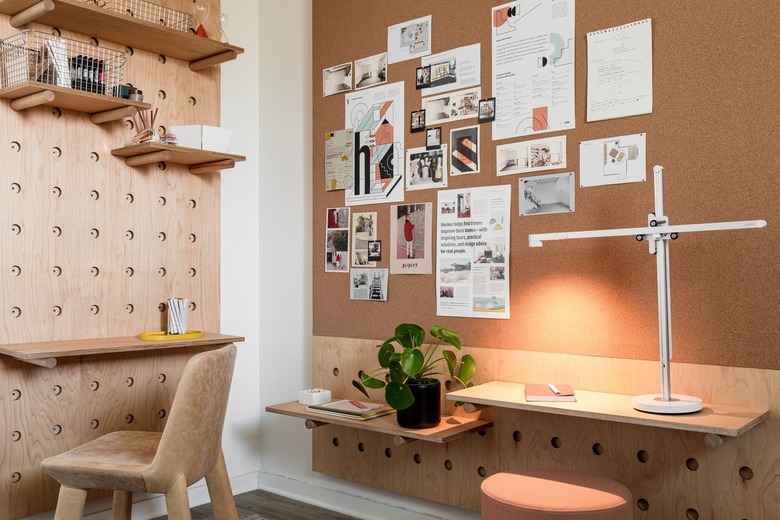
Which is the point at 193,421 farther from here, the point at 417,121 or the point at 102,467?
the point at 417,121

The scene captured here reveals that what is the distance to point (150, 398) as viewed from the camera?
3232 millimetres

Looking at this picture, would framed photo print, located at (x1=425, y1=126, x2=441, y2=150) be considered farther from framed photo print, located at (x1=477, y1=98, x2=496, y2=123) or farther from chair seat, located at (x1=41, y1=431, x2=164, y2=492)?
chair seat, located at (x1=41, y1=431, x2=164, y2=492)

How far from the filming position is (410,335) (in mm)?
2676

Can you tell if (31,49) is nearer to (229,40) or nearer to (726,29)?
(229,40)

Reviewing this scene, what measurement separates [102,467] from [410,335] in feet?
3.67

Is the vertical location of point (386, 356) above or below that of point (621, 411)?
above

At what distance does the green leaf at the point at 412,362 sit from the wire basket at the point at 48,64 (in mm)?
1542

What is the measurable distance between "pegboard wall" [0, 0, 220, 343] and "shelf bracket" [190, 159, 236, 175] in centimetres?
4

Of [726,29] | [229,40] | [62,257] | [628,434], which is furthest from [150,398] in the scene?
[726,29]

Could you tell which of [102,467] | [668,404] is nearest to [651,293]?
[668,404]

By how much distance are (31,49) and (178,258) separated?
1060 mm

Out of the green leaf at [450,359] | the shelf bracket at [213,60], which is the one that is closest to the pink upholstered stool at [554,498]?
the green leaf at [450,359]

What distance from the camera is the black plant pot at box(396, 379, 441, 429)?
2631mm

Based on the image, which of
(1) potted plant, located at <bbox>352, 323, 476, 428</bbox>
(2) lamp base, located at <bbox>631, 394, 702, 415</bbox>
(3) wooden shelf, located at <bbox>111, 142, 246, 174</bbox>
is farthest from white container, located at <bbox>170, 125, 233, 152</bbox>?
(2) lamp base, located at <bbox>631, 394, 702, 415</bbox>
